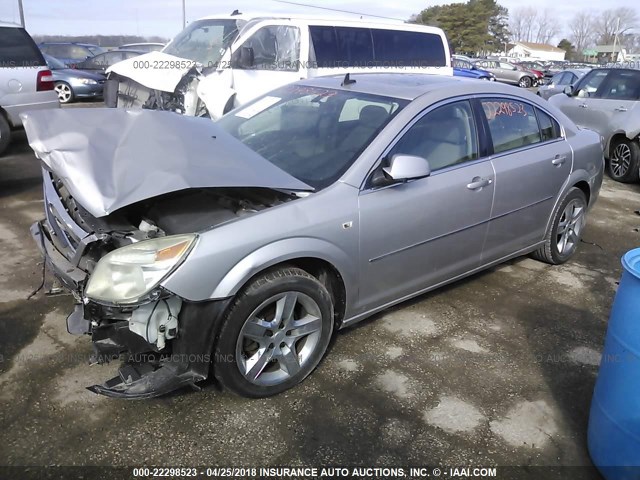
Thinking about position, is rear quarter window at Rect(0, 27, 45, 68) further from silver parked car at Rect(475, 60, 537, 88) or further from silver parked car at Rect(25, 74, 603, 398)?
silver parked car at Rect(475, 60, 537, 88)

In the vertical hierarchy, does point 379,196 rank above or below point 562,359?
above

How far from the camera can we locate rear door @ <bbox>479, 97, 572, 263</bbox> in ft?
12.8

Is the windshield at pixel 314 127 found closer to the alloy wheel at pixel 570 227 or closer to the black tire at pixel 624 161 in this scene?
the alloy wheel at pixel 570 227

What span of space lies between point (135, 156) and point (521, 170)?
2.70 meters

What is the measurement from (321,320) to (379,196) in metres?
0.79

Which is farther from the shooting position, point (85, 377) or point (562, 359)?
point (562, 359)

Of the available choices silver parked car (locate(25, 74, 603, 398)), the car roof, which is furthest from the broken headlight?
the car roof

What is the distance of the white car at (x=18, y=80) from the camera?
7.54 meters

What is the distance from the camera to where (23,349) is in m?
3.30

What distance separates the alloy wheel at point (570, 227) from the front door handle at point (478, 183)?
51.4 inches

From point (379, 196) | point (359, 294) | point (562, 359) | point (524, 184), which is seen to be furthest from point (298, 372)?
point (524, 184)

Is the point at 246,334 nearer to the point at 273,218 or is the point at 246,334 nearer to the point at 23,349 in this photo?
the point at 273,218

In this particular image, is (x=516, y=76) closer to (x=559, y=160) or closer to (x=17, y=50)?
(x=17, y=50)

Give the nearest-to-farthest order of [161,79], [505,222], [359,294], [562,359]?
[359,294] < [562,359] < [505,222] < [161,79]
